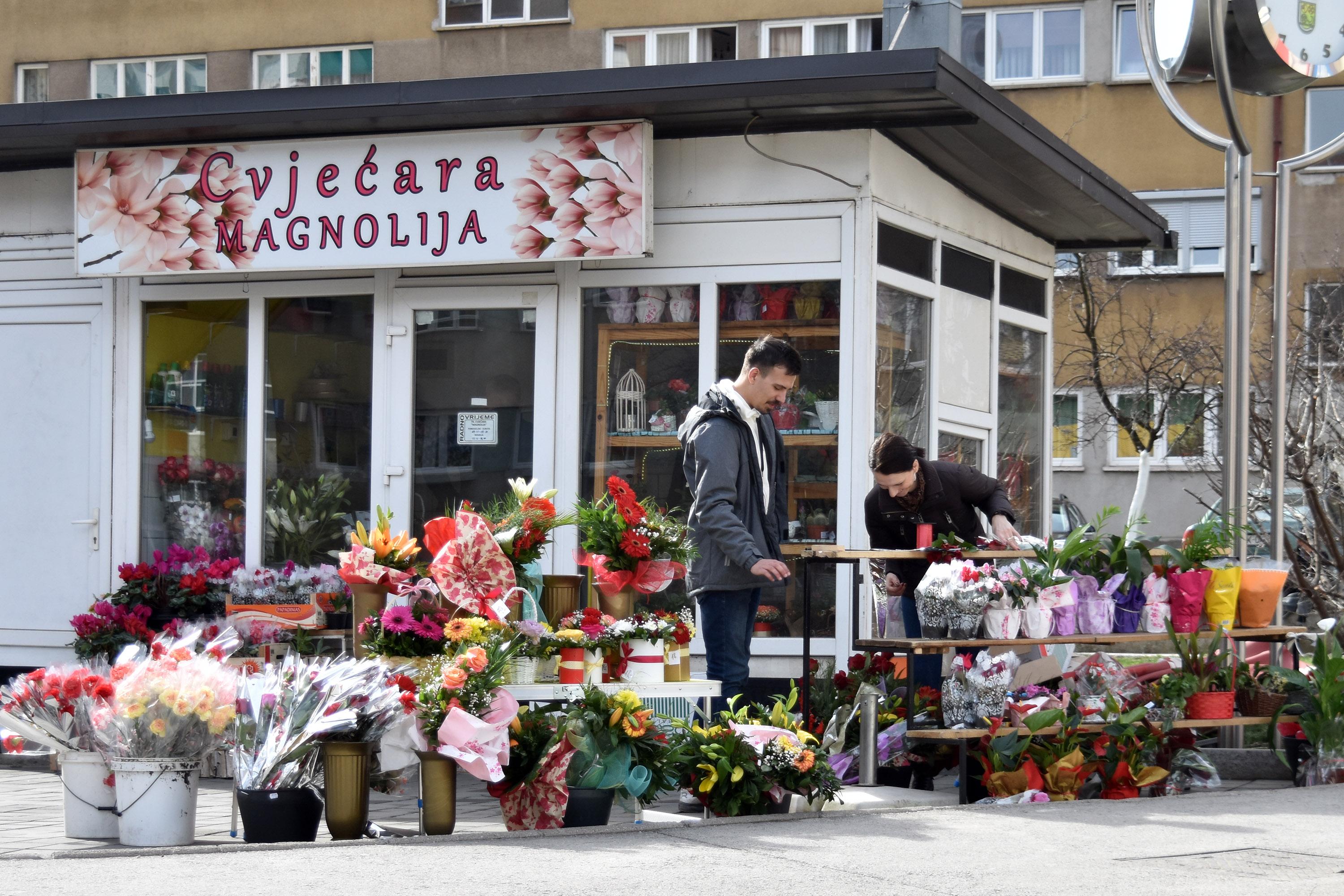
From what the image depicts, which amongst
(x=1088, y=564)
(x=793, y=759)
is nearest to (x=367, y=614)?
(x=793, y=759)

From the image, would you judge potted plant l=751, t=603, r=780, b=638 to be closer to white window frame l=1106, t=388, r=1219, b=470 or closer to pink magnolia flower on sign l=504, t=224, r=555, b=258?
pink magnolia flower on sign l=504, t=224, r=555, b=258

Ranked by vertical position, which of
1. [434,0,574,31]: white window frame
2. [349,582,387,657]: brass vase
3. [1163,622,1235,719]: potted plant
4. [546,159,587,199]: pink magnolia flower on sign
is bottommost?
[1163,622,1235,719]: potted plant

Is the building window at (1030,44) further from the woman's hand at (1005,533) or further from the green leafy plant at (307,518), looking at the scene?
the woman's hand at (1005,533)

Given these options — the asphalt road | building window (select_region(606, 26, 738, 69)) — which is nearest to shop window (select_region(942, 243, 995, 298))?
the asphalt road

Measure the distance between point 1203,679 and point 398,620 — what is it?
3682 mm

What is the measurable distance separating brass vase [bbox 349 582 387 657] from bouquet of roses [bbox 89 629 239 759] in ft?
3.04

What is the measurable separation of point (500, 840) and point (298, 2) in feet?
72.1

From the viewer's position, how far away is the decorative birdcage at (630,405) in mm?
9102

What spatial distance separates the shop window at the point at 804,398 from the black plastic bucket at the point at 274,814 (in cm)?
352

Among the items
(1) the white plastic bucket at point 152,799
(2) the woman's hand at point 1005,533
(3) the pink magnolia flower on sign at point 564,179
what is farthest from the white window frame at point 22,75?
(1) the white plastic bucket at point 152,799

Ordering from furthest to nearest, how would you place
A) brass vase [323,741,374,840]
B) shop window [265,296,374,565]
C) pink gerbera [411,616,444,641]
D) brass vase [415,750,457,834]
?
1. shop window [265,296,374,565]
2. pink gerbera [411,616,444,641]
3. brass vase [415,750,457,834]
4. brass vase [323,741,374,840]

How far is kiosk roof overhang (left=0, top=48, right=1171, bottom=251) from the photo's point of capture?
26.3 feet

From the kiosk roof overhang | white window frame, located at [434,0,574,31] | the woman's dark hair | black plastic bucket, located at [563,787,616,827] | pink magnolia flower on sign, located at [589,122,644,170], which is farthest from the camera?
white window frame, located at [434,0,574,31]

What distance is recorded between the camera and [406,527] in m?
9.31
